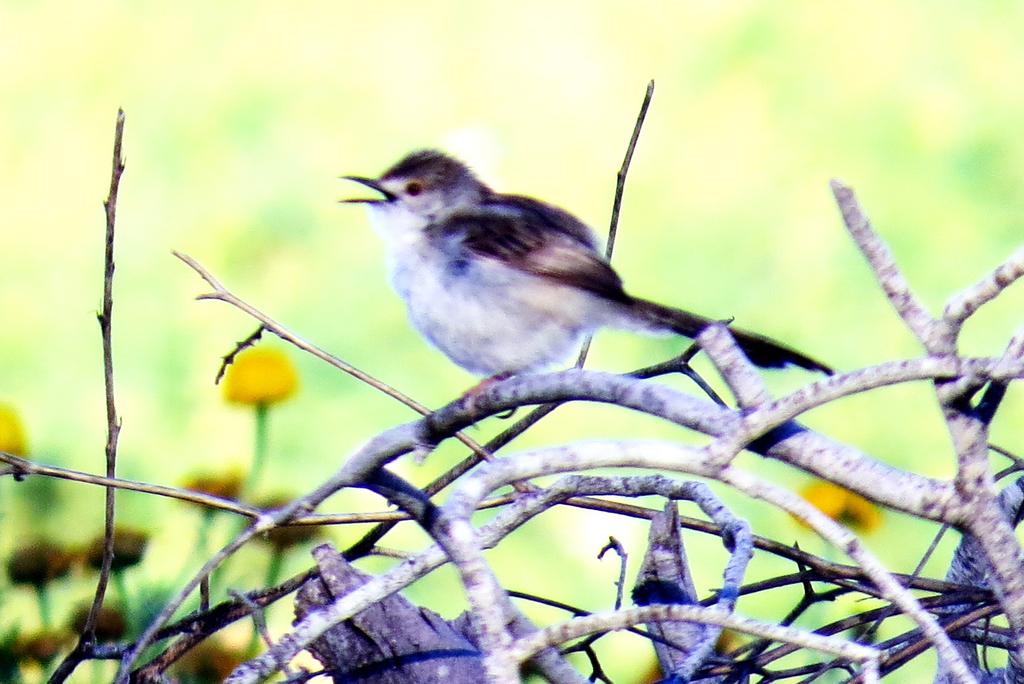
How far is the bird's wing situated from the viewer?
136 inches

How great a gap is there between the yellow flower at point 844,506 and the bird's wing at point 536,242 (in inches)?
31.1

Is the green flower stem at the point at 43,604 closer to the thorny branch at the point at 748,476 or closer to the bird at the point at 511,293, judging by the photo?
the bird at the point at 511,293

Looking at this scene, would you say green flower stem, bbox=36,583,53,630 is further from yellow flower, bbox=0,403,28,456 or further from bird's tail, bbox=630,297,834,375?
bird's tail, bbox=630,297,834,375

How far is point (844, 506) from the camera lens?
3826mm

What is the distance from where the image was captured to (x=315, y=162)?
236 inches

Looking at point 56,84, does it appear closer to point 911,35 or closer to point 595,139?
point 595,139

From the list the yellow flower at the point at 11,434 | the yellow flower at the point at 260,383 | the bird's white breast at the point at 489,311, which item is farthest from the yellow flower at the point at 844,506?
the yellow flower at the point at 11,434

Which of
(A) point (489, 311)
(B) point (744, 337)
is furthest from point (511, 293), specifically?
(B) point (744, 337)

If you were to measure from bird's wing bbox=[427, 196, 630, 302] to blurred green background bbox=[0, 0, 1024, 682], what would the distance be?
3.42 ft

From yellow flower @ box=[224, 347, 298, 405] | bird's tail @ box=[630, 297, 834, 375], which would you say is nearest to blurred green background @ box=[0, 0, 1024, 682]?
yellow flower @ box=[224, 347, 298, 405]

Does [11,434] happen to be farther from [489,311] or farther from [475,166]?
[475,166]

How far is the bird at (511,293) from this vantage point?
134 inches

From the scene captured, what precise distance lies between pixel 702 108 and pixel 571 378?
4.61 metres

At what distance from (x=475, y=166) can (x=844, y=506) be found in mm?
2277
